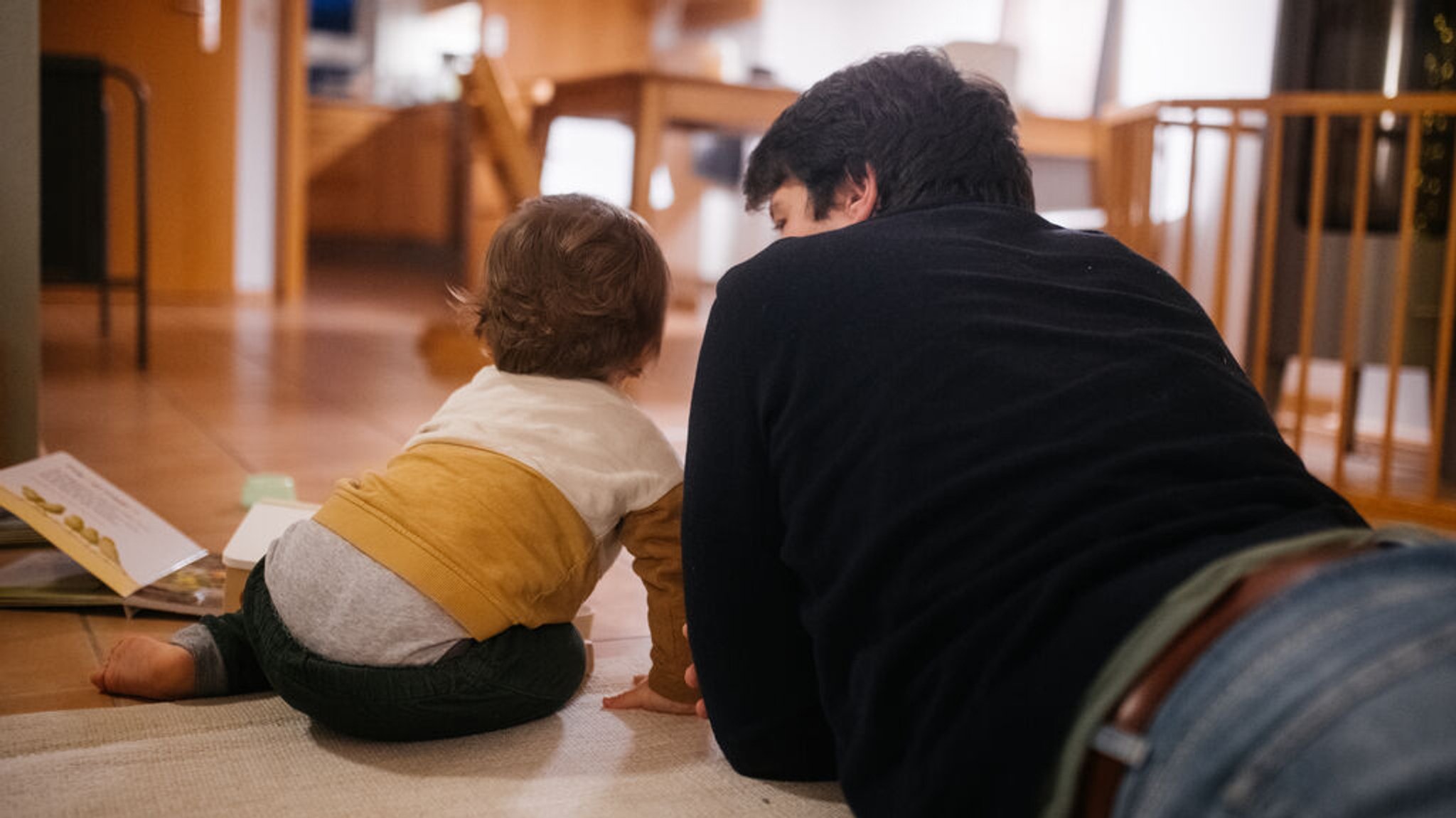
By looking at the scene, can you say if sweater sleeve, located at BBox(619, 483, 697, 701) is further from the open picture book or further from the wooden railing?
the wooden railing

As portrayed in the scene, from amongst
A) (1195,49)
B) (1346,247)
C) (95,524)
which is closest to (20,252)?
(95,524)

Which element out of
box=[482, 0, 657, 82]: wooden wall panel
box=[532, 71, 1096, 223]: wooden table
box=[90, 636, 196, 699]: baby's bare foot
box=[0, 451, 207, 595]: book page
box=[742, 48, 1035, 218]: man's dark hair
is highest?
box=[482, 0, 657, 82]: wooden wall panel

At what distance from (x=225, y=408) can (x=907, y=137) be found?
2.35 m

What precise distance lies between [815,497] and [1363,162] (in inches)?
80.9

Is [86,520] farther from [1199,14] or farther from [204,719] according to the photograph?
[1199,14]

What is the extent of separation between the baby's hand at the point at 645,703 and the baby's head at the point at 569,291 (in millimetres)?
330

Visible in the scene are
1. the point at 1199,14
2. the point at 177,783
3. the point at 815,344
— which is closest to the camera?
the point at 815,344

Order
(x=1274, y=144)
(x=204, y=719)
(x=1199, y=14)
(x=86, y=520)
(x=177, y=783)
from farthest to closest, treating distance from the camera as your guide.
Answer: (x=1199, y=14)
(x=1274, y=144)
(x=86, y=520)
(x=204, y=719)
(x=177, y=783)

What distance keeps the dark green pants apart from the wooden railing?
1.89 m

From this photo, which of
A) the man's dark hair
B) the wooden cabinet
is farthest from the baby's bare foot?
the wooden cabinet

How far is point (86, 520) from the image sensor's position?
1.62 m

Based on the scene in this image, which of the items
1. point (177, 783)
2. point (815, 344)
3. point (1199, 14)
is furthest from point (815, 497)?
point (1199, 14)

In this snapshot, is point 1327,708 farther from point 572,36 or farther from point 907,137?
point 572,36

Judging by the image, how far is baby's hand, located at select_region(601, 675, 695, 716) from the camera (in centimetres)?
136
